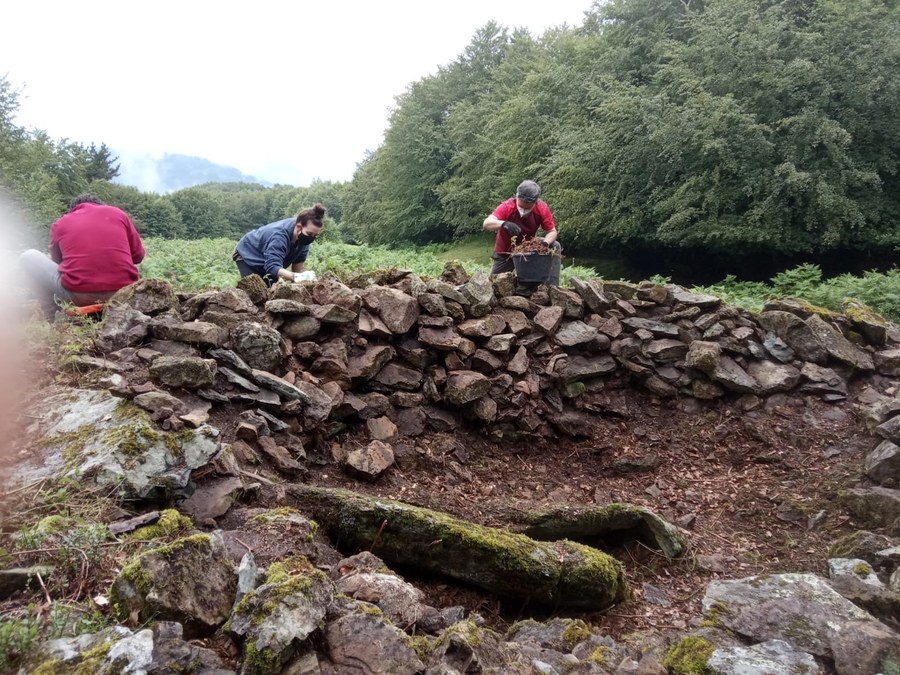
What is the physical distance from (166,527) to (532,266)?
447 centimetres

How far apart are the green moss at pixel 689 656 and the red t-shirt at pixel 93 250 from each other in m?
5.07

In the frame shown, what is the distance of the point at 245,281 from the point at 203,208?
136 ft

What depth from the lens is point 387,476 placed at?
4457 mm

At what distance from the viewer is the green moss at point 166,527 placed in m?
2.34

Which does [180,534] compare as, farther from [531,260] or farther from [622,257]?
[622,257]

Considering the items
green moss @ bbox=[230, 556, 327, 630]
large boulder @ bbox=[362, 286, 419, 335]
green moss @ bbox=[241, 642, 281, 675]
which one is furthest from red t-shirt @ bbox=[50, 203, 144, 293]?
green moss @ bbox=[241, 642, 281, 675]

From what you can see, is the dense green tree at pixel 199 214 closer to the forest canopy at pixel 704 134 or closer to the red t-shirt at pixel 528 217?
the forest canopy at pixel 704 134

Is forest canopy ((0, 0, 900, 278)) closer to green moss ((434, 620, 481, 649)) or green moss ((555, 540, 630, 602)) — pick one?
green moss ((555, 540, 630, 602))

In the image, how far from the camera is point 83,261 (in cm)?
471

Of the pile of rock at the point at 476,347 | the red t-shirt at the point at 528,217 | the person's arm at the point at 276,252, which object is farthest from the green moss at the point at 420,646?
the red t-shirt at the point at 528,217

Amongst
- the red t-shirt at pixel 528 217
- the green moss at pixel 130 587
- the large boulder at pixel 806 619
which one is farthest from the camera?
the red t-shirt at pixel 528 217

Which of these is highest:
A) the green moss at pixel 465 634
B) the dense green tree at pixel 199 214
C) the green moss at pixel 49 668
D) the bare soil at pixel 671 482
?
the dense green tree at pixel 199 214

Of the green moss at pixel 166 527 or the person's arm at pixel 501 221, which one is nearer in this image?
the green moss at pixel 166 527

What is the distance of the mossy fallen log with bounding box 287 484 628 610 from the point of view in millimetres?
3061
